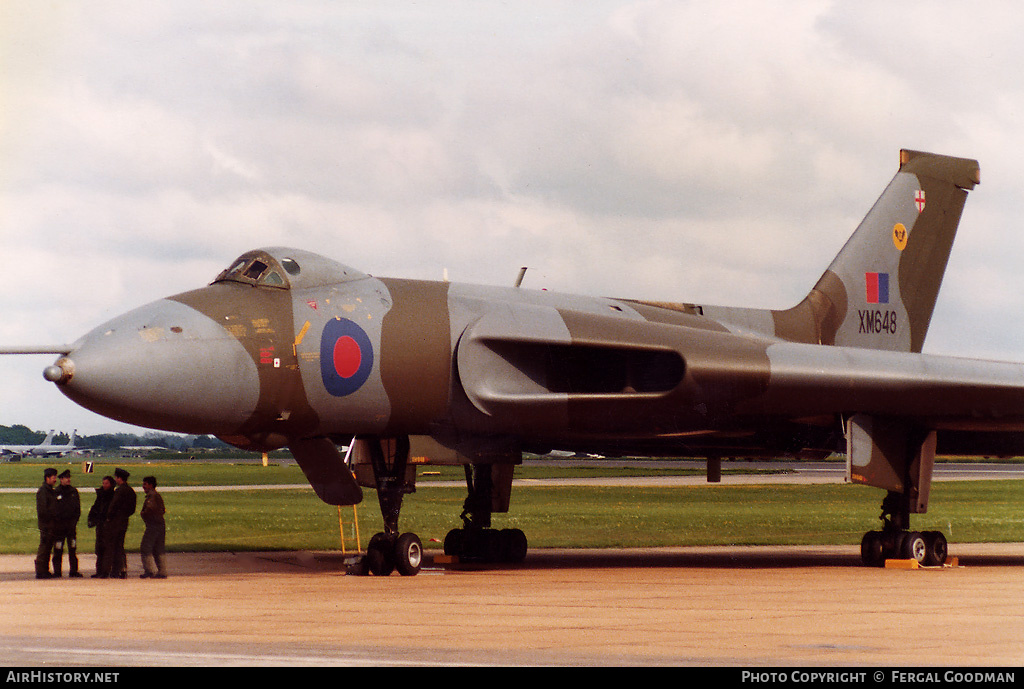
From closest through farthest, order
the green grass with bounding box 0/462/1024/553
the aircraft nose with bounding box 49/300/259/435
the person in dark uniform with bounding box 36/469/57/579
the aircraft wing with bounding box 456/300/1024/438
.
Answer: the aircraft nose with bounding box 49/300/259/435 < the aircraft wing with bounding box 456/300/1024/438 < the person in dark uniform with bounding box 36/469/57/579 < the green grass with bounding box 0/462/1024/553

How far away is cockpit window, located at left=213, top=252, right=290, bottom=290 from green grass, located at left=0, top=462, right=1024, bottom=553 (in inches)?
332

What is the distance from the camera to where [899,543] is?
17875 mm

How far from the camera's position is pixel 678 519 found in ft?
96.4

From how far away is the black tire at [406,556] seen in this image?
15.0 metres

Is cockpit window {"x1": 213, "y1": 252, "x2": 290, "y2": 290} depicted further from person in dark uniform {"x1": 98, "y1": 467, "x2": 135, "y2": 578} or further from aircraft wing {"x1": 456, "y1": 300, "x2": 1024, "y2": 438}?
person in dark uniform {"x1": 98, "y1": 467, "x2": 135, "y2": 578}

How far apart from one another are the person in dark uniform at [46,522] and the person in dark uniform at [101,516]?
1.63 ft

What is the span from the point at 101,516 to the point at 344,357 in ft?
15.3

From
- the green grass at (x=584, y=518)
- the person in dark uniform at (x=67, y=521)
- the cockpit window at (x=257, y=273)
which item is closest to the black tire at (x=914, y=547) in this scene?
the green grass at (x=584, y=518)

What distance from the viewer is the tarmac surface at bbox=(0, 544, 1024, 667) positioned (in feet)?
26.9

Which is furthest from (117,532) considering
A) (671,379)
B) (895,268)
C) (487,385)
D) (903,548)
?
(895,268)

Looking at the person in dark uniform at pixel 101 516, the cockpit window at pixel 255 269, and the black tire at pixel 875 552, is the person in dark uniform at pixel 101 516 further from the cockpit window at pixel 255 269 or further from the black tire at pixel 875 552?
the black tire at pixel 875 552

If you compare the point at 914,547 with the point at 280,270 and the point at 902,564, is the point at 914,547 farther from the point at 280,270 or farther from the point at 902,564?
the point at 280,270

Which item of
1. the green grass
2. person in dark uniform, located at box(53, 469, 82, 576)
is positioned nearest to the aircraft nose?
person in dark uniform, located at box(53, 469, 82, 576)
